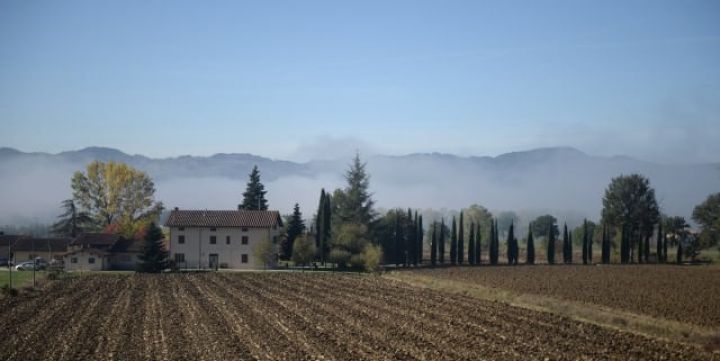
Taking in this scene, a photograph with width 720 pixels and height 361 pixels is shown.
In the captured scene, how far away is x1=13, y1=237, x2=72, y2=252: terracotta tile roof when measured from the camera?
103 metres

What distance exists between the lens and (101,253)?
3479 inches

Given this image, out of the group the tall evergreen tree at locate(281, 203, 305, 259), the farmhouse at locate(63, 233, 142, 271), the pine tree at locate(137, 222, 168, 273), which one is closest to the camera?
the pine tree at locate(137, 222, 168, 273)

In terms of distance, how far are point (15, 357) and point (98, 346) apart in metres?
3.45

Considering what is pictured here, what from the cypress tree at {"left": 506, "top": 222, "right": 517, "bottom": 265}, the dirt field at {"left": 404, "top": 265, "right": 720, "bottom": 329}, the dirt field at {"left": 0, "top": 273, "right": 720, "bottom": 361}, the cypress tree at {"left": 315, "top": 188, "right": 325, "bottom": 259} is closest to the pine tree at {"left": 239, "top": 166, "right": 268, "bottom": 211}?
the cypress tree at {"left": 315, "top": 188, "right": 325, "bottom": 259}

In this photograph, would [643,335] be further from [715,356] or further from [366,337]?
[366,337]

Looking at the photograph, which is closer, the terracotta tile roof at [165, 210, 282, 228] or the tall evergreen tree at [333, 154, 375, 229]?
the terracotta tile roof at [165, 210, 282, 228]

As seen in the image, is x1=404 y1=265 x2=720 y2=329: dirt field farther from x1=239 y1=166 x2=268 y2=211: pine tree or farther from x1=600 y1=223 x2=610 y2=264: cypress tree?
x1=239 y1=166 x2=268 y2=211: pine tree

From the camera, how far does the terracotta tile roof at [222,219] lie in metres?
90.4

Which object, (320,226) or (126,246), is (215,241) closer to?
(126,246)

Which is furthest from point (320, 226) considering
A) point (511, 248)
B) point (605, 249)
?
point (605, 249)

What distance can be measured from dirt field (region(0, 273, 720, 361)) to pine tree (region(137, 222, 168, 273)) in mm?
23794

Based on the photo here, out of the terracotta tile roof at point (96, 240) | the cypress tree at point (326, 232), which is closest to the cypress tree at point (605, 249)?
the cypress tree at point (326, 232)

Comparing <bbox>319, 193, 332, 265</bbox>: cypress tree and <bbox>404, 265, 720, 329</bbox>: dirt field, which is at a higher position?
<bbox>319, 193, 332, 265</bbox>: cypress tree

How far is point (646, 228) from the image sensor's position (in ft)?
422
